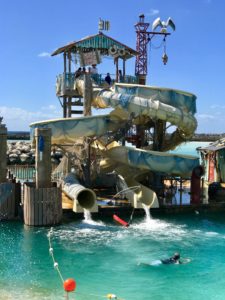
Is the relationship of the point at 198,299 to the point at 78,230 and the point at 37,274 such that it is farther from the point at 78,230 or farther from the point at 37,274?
the point at 78,230

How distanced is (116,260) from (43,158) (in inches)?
310

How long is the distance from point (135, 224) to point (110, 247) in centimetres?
479

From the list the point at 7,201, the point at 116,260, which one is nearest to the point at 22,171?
the point at 7,201

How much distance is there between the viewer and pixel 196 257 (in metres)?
20.7

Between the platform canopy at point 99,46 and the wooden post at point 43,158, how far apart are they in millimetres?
14860

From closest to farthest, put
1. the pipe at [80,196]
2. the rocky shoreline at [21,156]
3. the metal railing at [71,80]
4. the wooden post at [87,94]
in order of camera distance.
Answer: the pipe at [80,196], the wooden post at [87,94], the metal railing at [71,80], the rocky shoreline at [21,156]

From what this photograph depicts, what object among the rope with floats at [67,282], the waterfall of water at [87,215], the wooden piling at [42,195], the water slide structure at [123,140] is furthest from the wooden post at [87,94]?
the rope with floats at [67,282]

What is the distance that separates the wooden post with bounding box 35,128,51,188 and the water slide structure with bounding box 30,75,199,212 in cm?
244

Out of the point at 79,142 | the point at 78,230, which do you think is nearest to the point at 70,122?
the point at 79,142

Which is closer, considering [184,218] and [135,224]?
[135,224]

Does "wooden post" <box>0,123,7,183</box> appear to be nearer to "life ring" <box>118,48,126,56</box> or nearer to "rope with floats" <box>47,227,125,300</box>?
"rope with floats" <box>47,227,125,300</box>

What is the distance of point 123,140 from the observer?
3238cm

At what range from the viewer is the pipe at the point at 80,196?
26312 mm

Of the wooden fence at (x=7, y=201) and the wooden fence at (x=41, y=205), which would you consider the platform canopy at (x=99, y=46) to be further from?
the wooden fence at (x=41, y=205)
